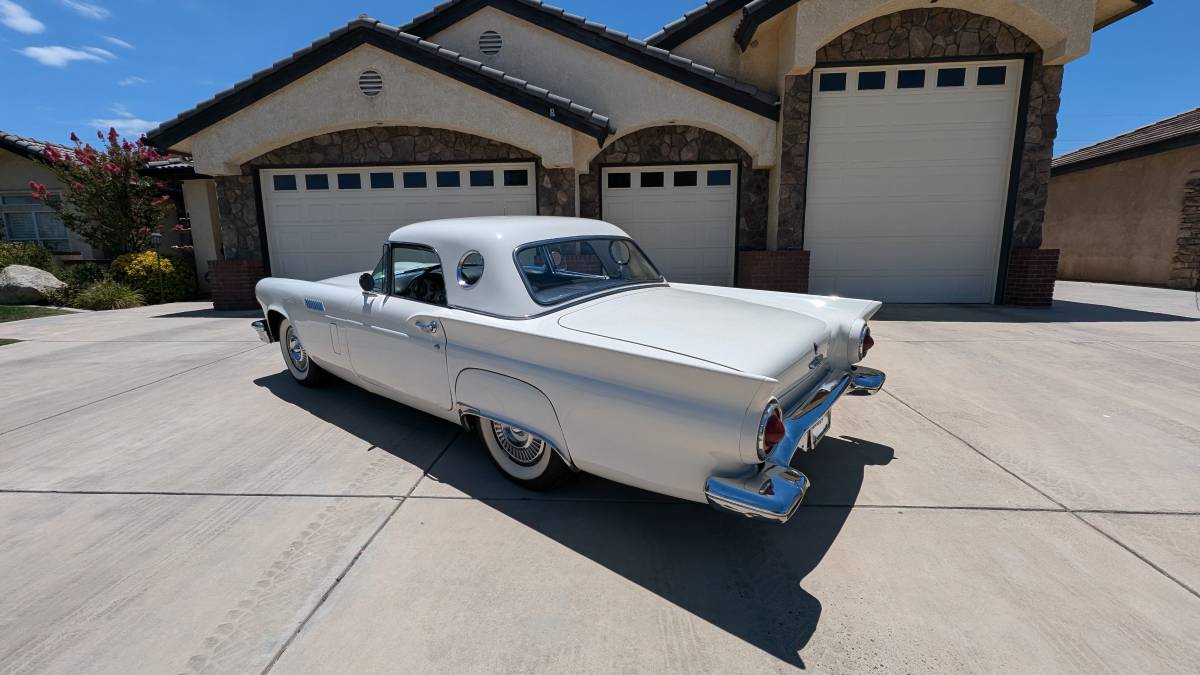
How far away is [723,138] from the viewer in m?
9.34

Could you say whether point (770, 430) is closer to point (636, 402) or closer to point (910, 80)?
point (636, 402)

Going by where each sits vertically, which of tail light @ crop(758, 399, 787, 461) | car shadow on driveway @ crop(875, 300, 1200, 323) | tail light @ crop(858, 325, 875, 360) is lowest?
car shadow on driveway @ crop(875, 300, 1200, 323)

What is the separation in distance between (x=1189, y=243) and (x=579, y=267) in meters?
15.4

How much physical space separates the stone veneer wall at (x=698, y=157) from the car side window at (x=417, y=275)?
21.2ft

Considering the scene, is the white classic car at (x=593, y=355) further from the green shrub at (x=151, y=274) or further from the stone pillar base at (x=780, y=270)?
the green shrub at (x=151, y=274)

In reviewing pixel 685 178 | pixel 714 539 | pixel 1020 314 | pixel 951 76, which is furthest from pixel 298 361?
pixel 951 76

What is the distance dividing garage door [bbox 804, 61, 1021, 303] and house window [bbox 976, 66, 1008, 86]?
0.02m

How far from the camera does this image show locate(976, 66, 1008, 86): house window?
871 cm

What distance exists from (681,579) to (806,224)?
27.3 ft

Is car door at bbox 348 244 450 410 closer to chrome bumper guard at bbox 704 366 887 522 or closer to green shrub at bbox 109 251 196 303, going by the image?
chrome bumper guard at bbox 704 366 887 522

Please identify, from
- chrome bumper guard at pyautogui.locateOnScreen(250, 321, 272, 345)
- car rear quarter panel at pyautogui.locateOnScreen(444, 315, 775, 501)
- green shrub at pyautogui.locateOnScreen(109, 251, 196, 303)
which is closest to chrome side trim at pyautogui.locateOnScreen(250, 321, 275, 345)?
chrome bumper guard at pyautogui.locateOnScreen(250, 321, 272, 345)

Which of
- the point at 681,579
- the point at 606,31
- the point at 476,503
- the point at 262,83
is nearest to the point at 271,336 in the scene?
the point at 476,503

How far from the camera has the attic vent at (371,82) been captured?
849cm

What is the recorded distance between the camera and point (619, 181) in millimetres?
9695
